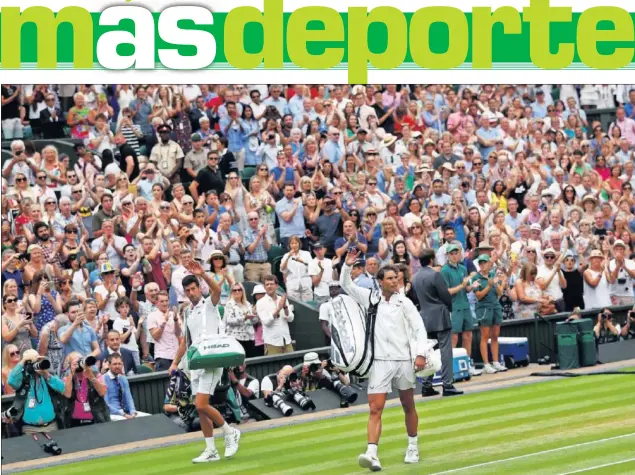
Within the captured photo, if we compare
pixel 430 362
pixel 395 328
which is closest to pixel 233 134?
pixel 395 328

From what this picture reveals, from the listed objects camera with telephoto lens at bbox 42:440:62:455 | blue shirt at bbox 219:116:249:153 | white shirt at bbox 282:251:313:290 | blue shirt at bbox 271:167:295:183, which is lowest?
camera with telephoto lens at bbox 42:440:62:455

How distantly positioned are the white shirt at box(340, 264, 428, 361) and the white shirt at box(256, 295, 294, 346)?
5.93 m

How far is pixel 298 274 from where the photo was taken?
69.5 feet

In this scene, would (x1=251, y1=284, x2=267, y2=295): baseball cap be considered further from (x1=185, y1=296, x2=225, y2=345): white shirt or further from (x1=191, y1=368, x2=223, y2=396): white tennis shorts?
(x1=191, y1=368, x2=223, y2=396): white tennis shorts

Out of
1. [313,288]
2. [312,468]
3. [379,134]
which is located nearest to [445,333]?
[313,288]

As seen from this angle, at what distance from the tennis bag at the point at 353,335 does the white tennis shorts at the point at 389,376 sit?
96mm

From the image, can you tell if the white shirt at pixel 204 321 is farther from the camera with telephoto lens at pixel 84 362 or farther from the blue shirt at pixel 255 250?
the blue shirt at pixel 255 250

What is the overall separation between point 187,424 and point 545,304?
6.95 m

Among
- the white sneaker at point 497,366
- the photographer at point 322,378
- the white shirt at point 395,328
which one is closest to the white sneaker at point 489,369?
the white sneaker at point 497,366

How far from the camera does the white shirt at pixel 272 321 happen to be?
64.9ft

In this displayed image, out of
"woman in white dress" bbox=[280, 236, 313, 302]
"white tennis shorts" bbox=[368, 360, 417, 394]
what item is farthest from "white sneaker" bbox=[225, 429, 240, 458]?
"woman in white dress" bbox=[280, 236, 313, 302]

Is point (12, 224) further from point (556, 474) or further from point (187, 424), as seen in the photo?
point (556, 474)

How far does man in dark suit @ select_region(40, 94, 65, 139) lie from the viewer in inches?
952

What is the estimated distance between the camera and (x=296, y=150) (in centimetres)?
2461
